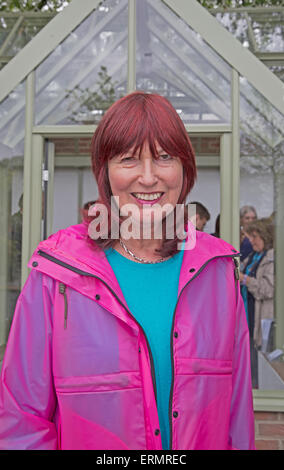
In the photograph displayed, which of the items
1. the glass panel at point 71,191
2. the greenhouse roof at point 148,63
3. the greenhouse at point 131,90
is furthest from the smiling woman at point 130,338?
the glass panel at point 71,191

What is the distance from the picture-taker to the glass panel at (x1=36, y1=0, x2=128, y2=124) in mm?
3727

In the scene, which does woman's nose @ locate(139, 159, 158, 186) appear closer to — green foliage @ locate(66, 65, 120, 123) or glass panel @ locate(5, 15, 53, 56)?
green foliage @ locate(66, 65, 120, 123)

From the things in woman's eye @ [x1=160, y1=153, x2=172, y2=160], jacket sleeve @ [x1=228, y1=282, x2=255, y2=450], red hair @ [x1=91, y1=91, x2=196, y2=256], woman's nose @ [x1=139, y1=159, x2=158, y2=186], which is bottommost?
jacket sleeve @ [x1=228, y1=282, x2=255, y2=450]

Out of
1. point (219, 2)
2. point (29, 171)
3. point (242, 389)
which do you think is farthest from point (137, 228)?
point (219, 2)

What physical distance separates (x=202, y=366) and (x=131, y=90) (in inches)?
112

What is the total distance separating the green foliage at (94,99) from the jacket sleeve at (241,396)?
2734mm

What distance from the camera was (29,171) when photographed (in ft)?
12.4

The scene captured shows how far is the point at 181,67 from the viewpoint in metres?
3.72

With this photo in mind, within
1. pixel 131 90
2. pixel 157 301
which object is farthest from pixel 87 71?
pixel 157 301

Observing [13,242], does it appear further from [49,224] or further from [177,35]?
[177,35]

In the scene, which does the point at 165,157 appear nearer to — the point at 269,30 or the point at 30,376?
the point at 30,376

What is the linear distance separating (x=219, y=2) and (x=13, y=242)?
5.53 metres

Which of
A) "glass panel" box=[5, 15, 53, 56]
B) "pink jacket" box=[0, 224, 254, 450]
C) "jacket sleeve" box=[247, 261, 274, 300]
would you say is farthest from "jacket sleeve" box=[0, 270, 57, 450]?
"glass panel" box=[5, 15, 53, 56]

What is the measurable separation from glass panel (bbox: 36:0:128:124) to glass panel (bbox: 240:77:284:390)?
101 centimetres
